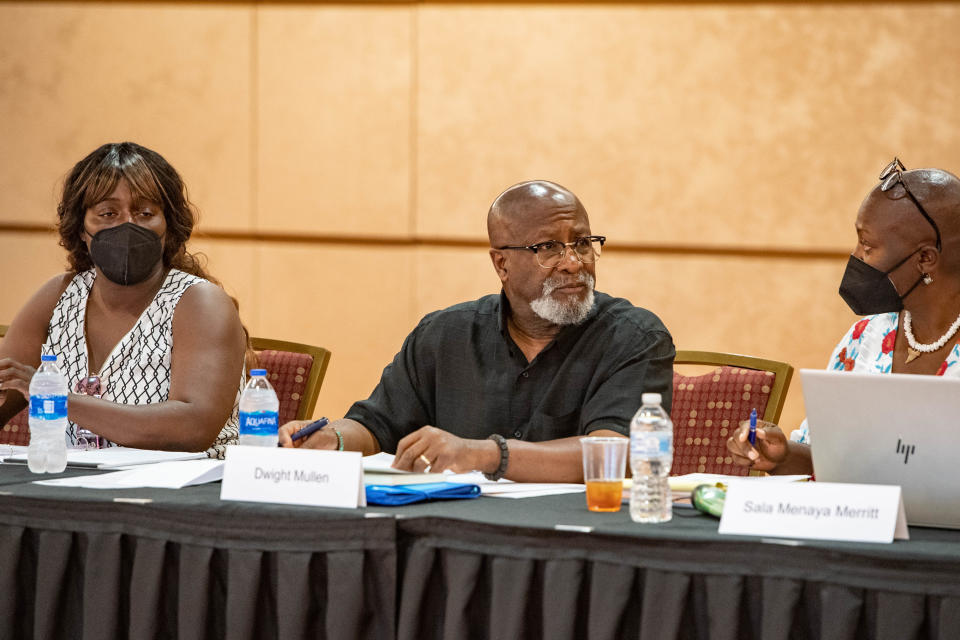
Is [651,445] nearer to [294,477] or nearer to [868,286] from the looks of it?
[294,477]

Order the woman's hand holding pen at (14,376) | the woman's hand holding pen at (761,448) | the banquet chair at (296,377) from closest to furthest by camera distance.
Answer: the woman's hand holding pen at (761,448) < the woman's hand holding pen at (14,376) < the banquet chair at (296,377)

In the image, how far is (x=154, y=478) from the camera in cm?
192

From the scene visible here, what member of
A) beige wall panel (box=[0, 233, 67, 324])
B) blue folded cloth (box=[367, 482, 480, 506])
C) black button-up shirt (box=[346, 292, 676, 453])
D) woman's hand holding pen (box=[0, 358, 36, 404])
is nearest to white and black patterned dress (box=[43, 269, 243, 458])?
woman's hand holding pen (box=[0, 358, 36, 404])

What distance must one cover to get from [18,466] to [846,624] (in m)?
1.60

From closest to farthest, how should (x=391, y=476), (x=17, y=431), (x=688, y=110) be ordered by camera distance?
(x=391, y=476)
(x=17, y=431)
(x=688, y=110)

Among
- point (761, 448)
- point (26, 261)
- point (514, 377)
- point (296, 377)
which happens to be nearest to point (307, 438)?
point (514, 377)

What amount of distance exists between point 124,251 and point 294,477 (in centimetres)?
114

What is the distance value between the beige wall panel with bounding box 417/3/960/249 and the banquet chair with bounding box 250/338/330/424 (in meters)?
1.66

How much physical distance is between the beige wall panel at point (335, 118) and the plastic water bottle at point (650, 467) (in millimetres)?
2879

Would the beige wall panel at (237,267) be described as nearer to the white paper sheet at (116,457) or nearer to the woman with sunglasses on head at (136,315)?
the woman with sunglasses on head at (136,315)

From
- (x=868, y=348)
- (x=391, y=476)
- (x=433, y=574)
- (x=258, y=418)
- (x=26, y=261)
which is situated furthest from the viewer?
(x=26, y=261)

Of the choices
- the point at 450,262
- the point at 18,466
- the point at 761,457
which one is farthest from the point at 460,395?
the point at 450,262

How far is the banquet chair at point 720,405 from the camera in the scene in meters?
2.59

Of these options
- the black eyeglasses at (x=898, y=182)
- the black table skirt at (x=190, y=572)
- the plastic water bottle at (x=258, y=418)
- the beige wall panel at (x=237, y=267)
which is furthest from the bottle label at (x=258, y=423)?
the beige wall panel at (x=237, y=267)
